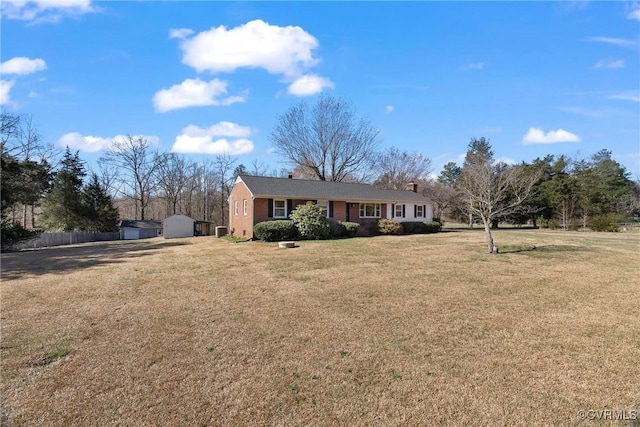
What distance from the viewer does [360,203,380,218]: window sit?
2710 cm

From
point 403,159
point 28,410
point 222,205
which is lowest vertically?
point 28,410

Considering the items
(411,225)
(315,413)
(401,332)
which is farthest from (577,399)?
(411,225)

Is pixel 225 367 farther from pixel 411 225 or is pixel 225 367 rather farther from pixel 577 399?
pixel 411 225

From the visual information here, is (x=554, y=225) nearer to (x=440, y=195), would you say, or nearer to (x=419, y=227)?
(x=440, y=195)

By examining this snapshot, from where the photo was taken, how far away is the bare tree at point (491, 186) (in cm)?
1599

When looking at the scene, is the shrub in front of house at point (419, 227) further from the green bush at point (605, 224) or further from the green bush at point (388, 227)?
the green bush at point (605, 224)

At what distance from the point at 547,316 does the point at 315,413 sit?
539cm

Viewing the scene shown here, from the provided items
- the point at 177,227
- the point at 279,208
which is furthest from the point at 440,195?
the point at 177,227

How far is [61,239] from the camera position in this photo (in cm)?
2925

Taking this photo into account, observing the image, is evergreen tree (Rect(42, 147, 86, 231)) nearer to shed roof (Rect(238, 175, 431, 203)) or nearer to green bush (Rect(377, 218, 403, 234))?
shed roof (Rect(238, 175, 431, 203))

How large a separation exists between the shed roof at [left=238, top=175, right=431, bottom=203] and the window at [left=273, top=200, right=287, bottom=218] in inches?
22.2

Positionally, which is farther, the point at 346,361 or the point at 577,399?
the point at 346,361

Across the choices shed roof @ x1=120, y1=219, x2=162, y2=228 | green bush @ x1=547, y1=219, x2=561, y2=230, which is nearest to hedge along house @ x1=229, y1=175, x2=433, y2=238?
green bush @ x1=547, y1=219, x2=561, y2=230

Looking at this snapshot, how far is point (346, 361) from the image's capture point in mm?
4723
